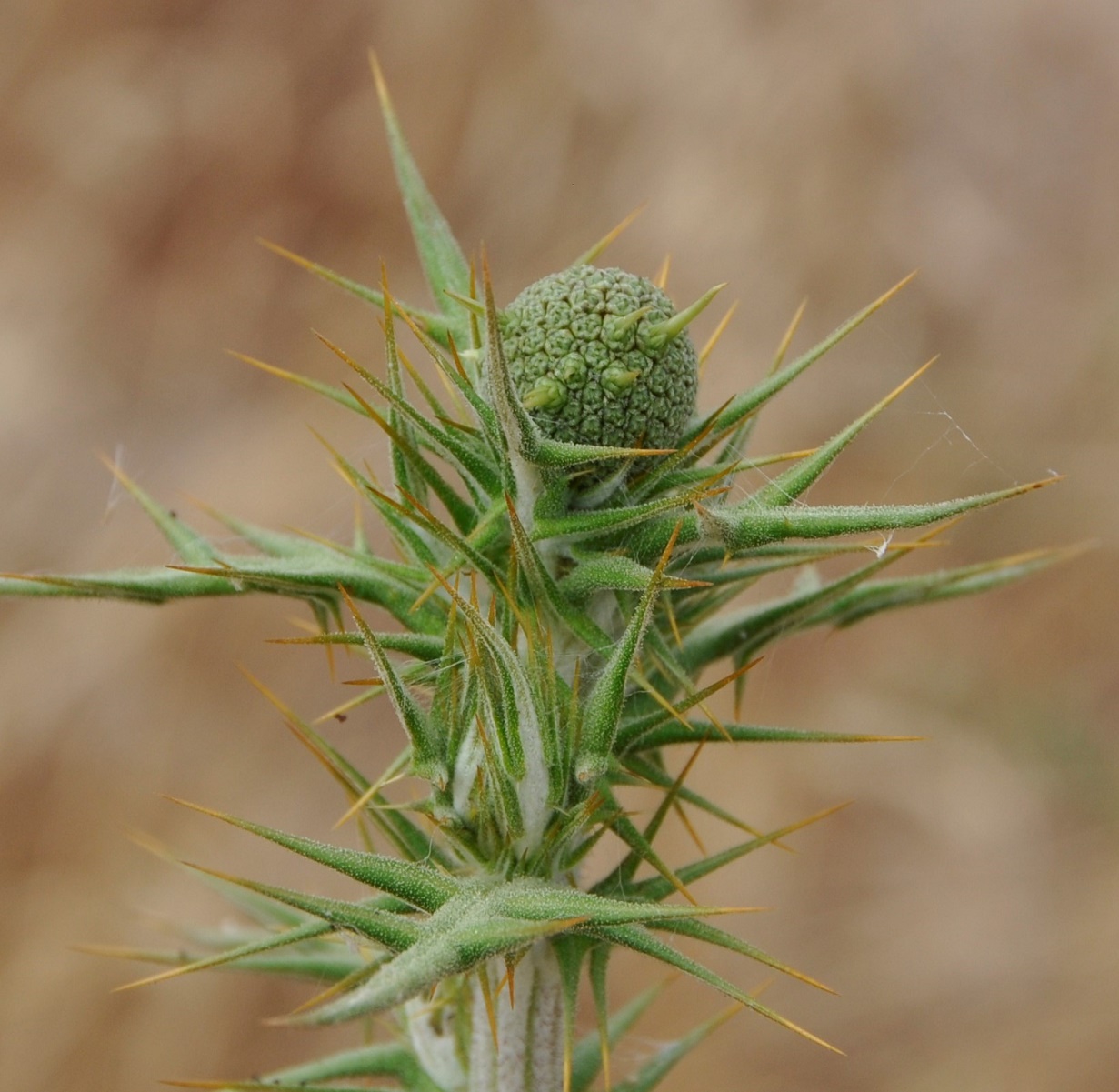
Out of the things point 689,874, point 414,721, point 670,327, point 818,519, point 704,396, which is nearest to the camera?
point 818,519

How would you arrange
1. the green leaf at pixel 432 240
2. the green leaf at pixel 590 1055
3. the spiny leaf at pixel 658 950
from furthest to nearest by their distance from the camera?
the green leaf at pixel 590 1055, the green leaf at pixel 432 240, the spiny leaf at pixel 658 950

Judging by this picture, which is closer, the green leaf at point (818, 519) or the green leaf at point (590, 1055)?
the green leaf at point (818, 519)

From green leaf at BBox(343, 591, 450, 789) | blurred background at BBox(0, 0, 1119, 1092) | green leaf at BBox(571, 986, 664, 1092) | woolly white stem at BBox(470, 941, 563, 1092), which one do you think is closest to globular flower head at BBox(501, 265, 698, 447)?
green leaf at BBox(343, 591, 450, 789)

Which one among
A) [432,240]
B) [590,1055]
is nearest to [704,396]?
[432,240]

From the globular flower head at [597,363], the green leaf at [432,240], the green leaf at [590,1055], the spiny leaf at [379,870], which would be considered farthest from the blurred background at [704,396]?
the spiny leaf at [379,870]

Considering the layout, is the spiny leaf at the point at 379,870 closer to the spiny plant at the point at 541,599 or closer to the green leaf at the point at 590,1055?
the spiny plant at the point at 541,599

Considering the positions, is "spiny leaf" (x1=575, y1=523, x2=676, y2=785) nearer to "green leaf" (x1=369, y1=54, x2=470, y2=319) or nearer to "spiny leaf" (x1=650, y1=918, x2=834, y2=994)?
"spiny leaf" (x1=650, y1=918, x2=834, y2=994)

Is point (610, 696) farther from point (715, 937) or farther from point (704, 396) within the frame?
point (704, 396)

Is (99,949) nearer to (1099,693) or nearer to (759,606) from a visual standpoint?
(759,606)
